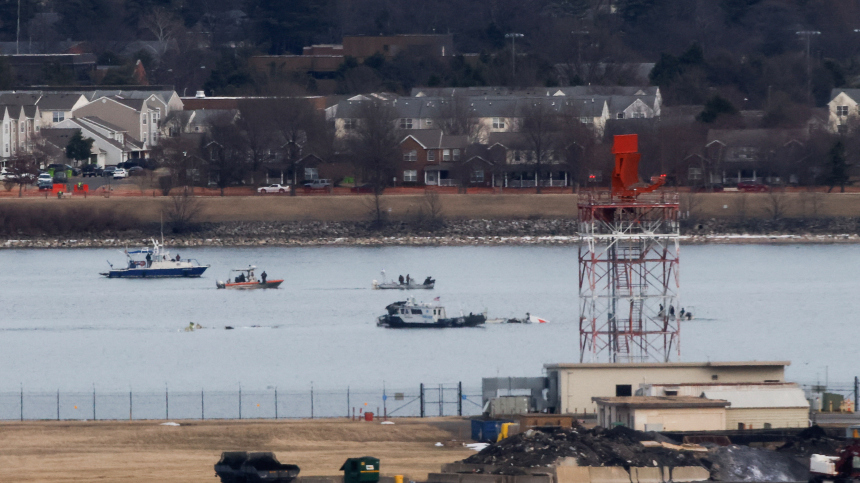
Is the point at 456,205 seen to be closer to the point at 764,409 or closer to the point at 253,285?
the point at 253,285

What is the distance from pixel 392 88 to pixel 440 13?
132ft

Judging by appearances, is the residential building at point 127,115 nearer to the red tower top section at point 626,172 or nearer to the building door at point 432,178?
the building door at point 432,178

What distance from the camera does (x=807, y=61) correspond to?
131000 mm

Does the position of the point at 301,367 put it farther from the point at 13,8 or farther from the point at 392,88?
the point at 13,8

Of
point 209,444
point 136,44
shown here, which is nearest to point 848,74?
point 136,44

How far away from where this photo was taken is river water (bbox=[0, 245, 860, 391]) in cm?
5125

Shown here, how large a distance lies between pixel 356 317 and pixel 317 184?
40.9 m

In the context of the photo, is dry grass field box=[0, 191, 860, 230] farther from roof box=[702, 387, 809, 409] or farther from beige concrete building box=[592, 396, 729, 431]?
beige concrete building box=[592, 396, 729, 431]

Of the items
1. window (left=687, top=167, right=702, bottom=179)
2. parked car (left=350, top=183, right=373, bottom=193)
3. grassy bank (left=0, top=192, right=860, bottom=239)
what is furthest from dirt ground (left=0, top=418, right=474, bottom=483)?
window (left=687, top=167, right=702, bottom=179)

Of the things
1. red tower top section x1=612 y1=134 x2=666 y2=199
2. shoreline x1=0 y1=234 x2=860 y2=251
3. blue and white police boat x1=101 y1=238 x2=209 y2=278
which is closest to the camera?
red tower top section x1=612 y1=134 x2=666 y2=199

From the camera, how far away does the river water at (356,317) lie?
5125cm

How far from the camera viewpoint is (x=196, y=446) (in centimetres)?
3362

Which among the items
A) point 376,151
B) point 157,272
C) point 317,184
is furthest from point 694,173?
point 157,272

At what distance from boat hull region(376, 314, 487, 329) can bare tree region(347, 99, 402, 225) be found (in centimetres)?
3576
